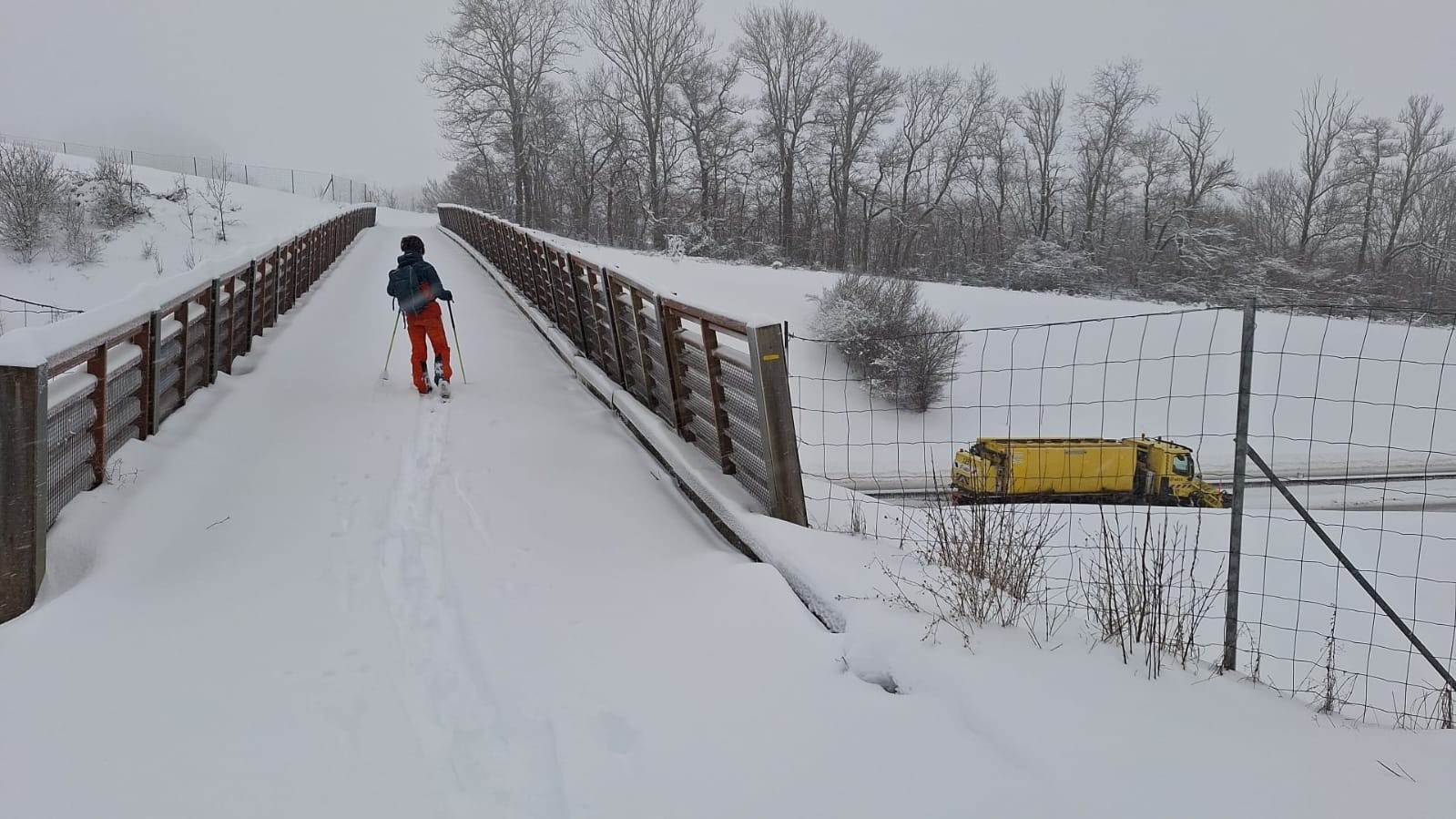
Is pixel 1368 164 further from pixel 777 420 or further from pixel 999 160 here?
pixel 777 420

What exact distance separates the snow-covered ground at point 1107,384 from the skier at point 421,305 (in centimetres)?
1021

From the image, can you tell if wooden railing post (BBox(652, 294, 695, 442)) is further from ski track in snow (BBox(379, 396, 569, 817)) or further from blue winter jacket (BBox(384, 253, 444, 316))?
blue winter jacket (BBox(384, 253, 444, 316))

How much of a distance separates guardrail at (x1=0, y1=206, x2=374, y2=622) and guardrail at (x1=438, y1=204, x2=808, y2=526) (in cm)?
351

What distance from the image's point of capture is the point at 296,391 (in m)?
8.38

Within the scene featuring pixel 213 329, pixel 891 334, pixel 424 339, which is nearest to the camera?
pixel 213 329

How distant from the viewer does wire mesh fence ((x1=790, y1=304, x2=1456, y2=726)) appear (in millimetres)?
4082

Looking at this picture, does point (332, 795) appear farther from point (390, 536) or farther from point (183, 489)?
point (183, 489)

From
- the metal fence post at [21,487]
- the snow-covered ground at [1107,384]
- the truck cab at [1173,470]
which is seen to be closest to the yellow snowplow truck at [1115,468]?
the truck cab at [1173,470]

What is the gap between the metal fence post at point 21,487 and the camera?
3.64m

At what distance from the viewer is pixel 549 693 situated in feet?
10.7

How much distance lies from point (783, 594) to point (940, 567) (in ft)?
2.64

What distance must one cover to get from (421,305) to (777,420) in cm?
491

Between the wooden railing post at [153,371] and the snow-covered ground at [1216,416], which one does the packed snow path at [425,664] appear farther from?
the snow-covered ground at [1216,416]

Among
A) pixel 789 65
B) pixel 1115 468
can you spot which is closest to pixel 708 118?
pixel 789 65
